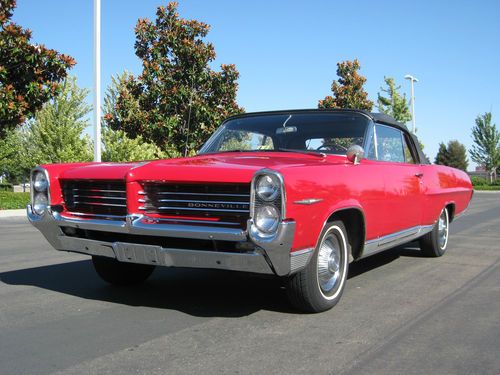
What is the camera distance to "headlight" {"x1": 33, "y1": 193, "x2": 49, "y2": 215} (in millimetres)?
4555

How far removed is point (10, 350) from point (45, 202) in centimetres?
154

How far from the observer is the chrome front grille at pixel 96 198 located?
4211 millimetres

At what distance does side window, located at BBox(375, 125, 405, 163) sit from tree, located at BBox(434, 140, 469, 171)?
72.8m

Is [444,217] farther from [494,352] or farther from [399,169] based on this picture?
[494,352]

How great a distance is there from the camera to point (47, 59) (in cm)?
1358

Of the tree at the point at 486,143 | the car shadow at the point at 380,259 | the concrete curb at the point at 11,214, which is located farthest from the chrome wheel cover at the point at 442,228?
the tree at the point at 486,143

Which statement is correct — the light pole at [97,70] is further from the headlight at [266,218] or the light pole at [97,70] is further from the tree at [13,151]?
the headlight at [266,218]

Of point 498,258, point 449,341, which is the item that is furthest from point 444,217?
point 449,341

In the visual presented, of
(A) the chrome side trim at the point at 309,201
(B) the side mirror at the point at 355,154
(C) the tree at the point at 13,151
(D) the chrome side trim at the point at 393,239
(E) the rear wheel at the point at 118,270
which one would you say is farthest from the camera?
(C) the tree at the point at 13,151

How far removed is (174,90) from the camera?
15852mm

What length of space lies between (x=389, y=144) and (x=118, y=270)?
10.2ft

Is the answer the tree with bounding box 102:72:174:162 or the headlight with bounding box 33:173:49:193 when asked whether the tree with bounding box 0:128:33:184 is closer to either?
the tree with bounding box 102:72:174:162

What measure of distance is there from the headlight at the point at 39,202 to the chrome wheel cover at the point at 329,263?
7.67ft

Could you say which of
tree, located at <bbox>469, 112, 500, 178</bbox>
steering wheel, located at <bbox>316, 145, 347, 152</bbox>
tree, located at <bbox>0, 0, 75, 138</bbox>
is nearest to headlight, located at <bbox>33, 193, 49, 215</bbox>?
steering wheel, located at <bbox>316, 145, 347, 152</bbox>
